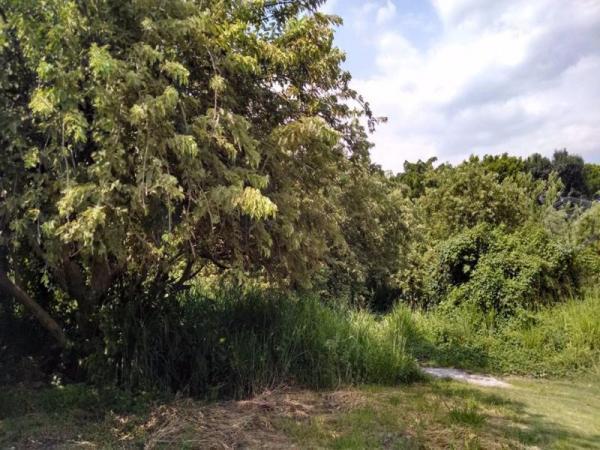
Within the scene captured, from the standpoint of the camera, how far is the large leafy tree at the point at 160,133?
401 cm

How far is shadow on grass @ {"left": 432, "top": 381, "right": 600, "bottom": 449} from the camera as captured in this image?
4.87 meters

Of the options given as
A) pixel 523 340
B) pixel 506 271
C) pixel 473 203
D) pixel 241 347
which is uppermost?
pixel 473 203

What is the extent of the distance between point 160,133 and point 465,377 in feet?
19.9

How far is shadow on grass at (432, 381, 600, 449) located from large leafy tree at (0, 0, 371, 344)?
2400 mm

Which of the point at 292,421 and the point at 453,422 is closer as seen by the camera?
the point at 292,421

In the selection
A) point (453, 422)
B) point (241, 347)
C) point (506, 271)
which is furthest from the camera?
point (506, 271)

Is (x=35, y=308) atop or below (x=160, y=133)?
below

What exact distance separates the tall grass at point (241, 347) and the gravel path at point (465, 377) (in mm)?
971

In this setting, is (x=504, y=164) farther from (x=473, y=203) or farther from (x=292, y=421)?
(x=292, y=421)

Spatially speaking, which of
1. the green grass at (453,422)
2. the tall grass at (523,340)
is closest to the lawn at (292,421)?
the green grass at (453,422)

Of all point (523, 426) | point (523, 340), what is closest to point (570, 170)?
point (523, 340)

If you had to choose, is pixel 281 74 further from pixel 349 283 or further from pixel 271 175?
pixel 349 283

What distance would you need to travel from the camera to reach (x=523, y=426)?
528cm

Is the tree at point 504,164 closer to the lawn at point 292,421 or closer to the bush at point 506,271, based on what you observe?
the bush at point 506,271
